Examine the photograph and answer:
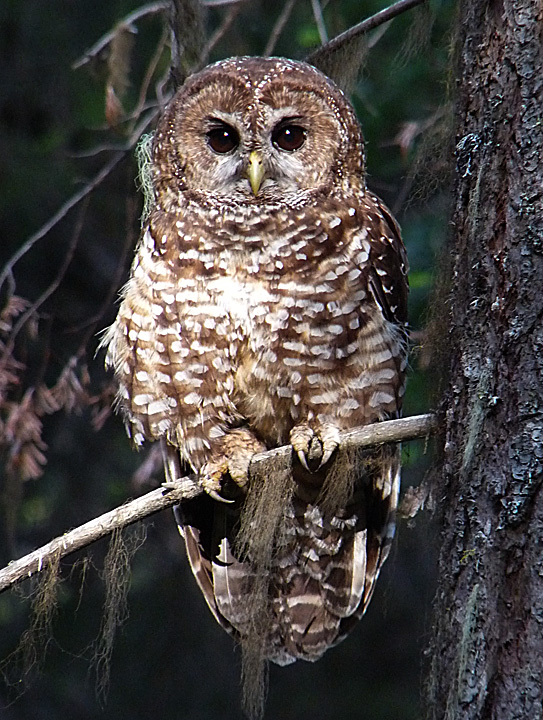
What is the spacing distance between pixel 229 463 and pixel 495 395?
112 cm

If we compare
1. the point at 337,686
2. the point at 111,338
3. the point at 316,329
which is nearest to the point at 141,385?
the point at 111,338

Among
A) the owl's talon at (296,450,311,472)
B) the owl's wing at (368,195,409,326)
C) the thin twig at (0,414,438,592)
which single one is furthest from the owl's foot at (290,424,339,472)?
the owl's wing at (368,195,409,326)

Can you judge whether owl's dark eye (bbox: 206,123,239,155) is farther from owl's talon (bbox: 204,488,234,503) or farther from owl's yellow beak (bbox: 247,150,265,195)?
owl's talon (bbox: 204,488,234,503)

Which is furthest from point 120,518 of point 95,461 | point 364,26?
point 95,461

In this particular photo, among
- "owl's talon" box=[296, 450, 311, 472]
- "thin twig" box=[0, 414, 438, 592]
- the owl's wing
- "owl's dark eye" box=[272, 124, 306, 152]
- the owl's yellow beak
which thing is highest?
"owl's dark eye" box=[272, 124, 306, 152]

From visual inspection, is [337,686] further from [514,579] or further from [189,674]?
[514,579]

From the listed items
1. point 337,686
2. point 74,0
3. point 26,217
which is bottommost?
point 337,686

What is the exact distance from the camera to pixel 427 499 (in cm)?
220

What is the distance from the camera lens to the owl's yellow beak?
9.74 ft

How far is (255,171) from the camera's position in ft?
9.76

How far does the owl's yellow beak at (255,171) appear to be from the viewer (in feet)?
9.74

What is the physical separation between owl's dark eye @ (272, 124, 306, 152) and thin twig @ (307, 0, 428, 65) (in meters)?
0.30

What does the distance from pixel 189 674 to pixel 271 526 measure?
281 cm

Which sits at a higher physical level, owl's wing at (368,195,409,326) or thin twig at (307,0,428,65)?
thin twig at (307,0,428,65)
